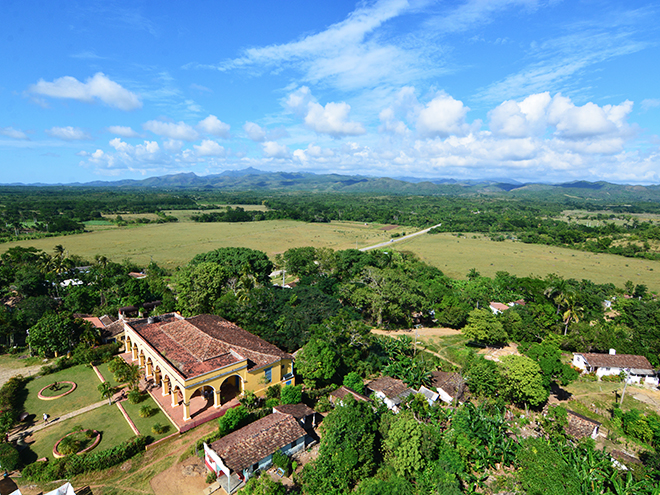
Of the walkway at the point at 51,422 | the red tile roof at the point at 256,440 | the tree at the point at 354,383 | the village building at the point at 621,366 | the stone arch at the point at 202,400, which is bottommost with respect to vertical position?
the village building at the point at 621,366

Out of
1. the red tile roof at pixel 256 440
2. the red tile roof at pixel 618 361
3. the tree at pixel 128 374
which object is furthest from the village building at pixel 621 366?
the tree at pixel 128 374

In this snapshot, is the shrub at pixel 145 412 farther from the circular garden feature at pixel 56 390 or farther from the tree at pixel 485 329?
the tree at pixel 485 329

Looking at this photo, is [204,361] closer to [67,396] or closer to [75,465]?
[75,465]

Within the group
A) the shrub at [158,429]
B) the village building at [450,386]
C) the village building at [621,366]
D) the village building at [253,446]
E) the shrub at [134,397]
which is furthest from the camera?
the village building at [621,366]

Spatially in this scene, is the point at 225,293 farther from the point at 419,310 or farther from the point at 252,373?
the point at 419,310

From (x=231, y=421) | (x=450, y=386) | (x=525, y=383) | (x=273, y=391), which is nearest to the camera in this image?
(x=231, y=421)

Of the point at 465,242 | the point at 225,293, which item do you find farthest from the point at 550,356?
the point at 465,242

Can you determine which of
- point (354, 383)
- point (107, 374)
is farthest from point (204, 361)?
point (107, 374)

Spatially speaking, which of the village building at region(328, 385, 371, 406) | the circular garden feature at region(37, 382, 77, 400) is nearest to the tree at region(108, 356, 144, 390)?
the circular garden feature at region(37, 382, 77, 400)
